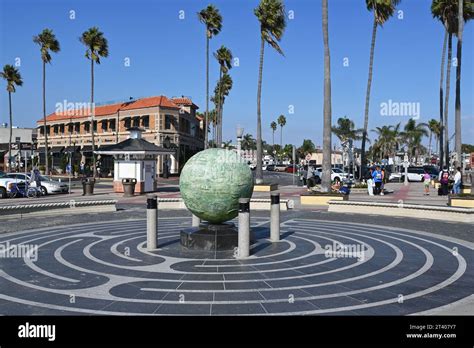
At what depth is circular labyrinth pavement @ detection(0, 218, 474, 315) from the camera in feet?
22.2

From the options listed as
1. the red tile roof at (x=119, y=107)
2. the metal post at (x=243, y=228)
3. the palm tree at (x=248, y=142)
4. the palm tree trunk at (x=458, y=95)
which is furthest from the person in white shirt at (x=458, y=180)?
the palm tree at (x=248, y=142)

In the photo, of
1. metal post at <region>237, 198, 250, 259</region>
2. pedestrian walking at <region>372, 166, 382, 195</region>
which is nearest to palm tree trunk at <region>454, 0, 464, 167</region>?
pedestrian walking at <region>372, 166, 382, 195</region>

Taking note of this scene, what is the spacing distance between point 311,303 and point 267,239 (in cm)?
558

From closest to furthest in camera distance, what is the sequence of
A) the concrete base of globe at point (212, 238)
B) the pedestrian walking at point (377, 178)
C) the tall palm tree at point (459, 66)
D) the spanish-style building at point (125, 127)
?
the concrete base of globe at point (212, 238) < the tall palm tree at point (459, 66) < the pedestrian walking at point (377, 178) < the spanish-style building at point (125, 127)

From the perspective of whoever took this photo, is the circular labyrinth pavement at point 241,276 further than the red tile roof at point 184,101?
No

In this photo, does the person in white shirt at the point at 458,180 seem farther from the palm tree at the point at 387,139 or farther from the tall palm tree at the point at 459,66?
the palm tree at the point at 387,139

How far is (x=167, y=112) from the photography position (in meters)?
60.8

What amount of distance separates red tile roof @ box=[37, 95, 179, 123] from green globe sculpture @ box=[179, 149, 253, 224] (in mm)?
50514

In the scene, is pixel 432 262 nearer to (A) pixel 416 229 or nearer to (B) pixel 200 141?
(A) pixel 416 229

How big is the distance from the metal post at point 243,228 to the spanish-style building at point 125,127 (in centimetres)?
4620

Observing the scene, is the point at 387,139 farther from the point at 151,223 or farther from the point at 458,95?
the point at 151,223

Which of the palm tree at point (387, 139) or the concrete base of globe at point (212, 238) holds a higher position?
the palm tree at point (387, 139)

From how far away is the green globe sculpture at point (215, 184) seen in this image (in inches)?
412

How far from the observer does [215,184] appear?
1045cm
